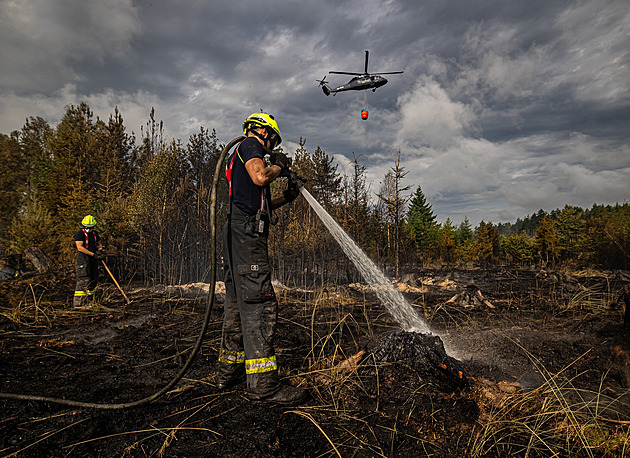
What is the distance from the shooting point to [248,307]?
8.84ft

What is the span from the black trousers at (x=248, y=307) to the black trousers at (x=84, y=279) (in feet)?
20.6

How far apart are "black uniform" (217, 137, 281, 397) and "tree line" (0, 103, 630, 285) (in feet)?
11.7

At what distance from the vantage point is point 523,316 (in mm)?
6637

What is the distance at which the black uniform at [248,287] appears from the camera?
2600mm

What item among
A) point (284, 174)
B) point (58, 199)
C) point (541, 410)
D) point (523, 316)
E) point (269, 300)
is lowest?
point (523, 316)

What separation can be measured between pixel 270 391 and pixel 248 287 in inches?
34.2

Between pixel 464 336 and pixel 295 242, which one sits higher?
pixel 295 242

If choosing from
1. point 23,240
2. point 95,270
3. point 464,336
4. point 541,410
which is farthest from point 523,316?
point 23,240

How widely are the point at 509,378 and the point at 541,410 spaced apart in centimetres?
166

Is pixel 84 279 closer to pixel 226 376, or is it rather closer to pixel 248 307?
pixel 226 376

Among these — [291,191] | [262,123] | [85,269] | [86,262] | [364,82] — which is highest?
[364,82]

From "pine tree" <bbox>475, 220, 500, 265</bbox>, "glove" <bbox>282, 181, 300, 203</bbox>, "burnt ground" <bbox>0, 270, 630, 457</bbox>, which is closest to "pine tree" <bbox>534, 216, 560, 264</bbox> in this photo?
"pine tree" <bbox>475, 220, 500, 265</bbox>

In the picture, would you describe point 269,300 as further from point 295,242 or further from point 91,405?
point 295,242

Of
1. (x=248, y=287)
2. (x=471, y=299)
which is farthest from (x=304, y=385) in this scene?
(x=471, y=299)
